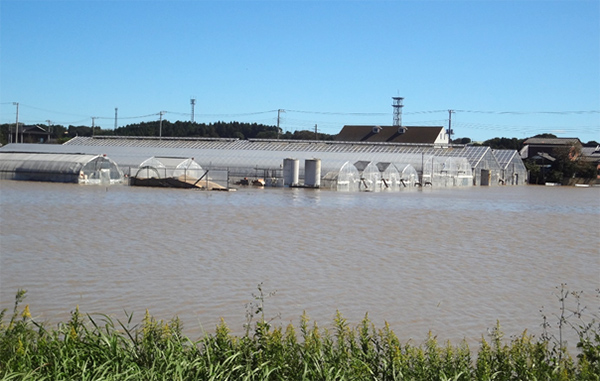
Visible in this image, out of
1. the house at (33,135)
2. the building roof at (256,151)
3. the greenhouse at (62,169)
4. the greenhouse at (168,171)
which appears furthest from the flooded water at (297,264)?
the house at (33,135)

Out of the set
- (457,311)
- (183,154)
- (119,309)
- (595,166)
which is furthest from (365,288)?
(595,166)

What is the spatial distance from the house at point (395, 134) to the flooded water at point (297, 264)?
51.0m

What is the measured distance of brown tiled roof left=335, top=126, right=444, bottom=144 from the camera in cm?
7638

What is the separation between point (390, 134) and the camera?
3152 inches

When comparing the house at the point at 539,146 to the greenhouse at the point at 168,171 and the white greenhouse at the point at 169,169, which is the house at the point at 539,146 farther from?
the greenhouse at the point at 168,171

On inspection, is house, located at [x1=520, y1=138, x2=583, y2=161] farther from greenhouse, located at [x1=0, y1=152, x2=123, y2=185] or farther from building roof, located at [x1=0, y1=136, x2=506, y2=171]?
greenhouse, located at [x1=0, y1=152, x2=123, y2=185]

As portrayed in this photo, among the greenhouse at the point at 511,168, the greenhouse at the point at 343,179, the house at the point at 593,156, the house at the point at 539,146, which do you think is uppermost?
the house at the point at 539,146

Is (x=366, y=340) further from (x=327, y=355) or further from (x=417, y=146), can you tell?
(x=417, y=146)

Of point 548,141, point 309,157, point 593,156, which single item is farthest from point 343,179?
point 548,141

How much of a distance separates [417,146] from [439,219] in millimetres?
36091

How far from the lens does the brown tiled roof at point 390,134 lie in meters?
76.4

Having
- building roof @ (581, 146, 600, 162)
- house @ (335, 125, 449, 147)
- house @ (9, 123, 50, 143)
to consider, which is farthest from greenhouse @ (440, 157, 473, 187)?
house @ (9, 123, 50, 143)

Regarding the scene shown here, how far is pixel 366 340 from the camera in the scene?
6270 mm

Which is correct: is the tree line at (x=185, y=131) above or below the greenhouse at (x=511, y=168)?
above
